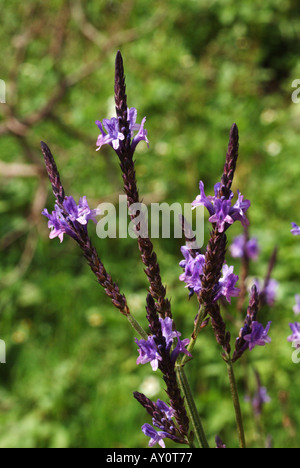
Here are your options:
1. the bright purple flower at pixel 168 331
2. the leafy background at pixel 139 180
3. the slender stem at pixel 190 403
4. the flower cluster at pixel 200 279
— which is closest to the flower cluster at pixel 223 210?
the flower cluster at pixel 200 279

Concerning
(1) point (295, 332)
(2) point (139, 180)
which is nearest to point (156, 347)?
(1) point (295, 332)

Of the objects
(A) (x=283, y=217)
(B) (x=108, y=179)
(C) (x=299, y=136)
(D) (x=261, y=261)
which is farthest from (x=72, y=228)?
(C) (x=299, y=136)

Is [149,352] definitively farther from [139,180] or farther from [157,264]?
[139,180]

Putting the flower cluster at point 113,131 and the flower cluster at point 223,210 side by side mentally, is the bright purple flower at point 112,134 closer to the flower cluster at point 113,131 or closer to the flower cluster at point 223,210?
the flower cluster at point 113,131

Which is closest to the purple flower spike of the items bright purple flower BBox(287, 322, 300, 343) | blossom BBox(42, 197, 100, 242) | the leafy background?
bright purple flower BBox(287, 322, 300, 343)

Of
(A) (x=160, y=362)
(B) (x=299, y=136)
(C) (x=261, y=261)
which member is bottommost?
(A) (x=160, y=362)
